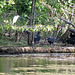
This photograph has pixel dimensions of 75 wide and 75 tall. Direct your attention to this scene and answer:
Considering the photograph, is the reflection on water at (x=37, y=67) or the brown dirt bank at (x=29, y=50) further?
the brown dirt bank at (x=29, y=50)

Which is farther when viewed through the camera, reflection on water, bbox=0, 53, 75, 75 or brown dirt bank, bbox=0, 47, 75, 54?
brown dirt bank, bbox=0, 47, 75, 54

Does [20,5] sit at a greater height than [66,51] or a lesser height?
greater

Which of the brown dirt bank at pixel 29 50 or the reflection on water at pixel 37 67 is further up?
the reflection on water at pixel 37 67

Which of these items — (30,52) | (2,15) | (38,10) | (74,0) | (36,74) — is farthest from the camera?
(74,0)

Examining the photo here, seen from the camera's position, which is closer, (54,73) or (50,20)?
(54,73)

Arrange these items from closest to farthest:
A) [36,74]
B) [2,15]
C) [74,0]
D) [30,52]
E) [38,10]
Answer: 1. [36,74]
2. [30,52]
3. [2,15]
4. [38,10]
5. [74,0]

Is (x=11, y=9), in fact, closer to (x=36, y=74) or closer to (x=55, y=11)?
(x=55, y=11)

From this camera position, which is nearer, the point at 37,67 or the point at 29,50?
the point at 37,67

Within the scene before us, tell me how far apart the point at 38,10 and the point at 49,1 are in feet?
3.13

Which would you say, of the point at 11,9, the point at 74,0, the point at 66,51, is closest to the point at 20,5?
the point at 11,9

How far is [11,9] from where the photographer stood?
55.2 ft

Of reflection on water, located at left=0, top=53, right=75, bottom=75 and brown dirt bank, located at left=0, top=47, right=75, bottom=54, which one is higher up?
reflection on water, located at left=0, top=53, right=75, bottom=75

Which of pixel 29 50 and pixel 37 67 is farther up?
pixel 37 67

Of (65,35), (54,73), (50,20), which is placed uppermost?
(54,73)
